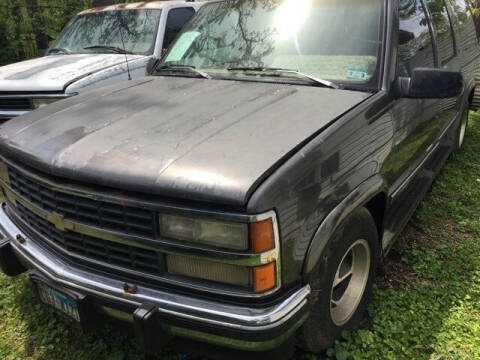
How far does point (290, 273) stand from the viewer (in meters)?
1.86

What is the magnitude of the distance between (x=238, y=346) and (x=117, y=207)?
75cm

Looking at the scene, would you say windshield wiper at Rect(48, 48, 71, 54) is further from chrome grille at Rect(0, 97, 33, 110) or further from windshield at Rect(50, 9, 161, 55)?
chrome grille at Rect(0, 97, 33, 110)

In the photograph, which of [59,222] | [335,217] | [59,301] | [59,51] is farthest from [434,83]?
[59,51]

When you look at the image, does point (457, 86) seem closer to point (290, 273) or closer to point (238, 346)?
point (290, 273)

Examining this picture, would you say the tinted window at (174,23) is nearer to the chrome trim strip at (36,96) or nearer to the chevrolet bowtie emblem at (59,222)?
the chrome trim strip at (36,96)

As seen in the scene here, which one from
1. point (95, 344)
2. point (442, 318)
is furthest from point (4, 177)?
point (442, 318)

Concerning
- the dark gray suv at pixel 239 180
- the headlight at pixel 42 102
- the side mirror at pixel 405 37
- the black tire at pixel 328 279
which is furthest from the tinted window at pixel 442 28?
the headlight at pixel 42 102

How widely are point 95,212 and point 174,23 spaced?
471 centimetres

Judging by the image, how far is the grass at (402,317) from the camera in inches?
98.7

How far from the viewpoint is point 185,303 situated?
1.84 m

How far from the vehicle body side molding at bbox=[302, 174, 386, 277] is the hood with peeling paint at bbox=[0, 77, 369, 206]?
0.37 metres

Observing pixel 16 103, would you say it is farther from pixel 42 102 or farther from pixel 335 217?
pixel 335 217

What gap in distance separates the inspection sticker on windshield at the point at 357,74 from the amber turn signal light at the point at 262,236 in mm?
1287

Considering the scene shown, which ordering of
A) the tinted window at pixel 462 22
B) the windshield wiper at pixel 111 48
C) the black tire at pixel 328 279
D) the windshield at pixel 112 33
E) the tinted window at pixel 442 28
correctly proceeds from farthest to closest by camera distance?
the windshield at pixel 112 33
the windshield wiper at pixel 111 48
the tinted window at pixel 462 22
the tinted window at pixel 442 28
the black tire at pixel 328 279
